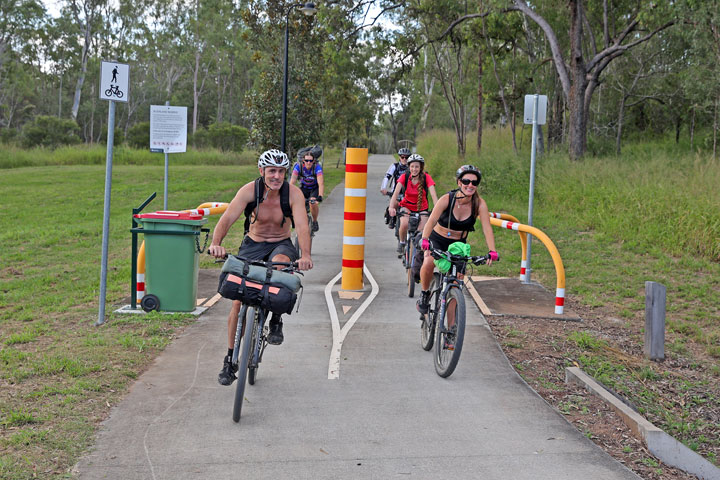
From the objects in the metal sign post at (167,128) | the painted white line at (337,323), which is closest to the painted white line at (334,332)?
the painted white line at (337,323)

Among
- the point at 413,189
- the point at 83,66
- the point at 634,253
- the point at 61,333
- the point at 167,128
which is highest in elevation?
the point at 83,66

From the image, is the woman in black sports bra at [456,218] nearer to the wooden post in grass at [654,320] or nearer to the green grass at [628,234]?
the wooden post in grass at [654,320]

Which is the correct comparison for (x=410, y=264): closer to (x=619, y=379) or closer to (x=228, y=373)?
(x=619, y=379)

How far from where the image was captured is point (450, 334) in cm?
649

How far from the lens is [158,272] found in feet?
27.5

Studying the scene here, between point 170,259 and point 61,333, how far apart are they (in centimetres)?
140

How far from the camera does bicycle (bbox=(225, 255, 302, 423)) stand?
5.33m

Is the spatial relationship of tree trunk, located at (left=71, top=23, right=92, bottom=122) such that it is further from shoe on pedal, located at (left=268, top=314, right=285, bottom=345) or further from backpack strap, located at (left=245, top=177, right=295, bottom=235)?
shoe on pedal, located at (left=268, top=314, right=285, bottom=345)

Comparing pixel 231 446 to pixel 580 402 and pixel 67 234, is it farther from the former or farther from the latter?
pixel 67 234

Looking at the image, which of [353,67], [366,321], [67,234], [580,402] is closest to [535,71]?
[353,67]

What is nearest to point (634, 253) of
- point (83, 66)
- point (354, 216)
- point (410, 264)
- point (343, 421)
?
→ point (410, 264)

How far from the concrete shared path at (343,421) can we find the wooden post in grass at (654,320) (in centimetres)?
161

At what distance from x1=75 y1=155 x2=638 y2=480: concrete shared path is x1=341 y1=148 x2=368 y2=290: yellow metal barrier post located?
2.26 meters

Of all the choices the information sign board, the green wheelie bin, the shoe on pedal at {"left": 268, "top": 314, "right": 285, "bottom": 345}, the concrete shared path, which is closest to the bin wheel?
the green wheelie bin
